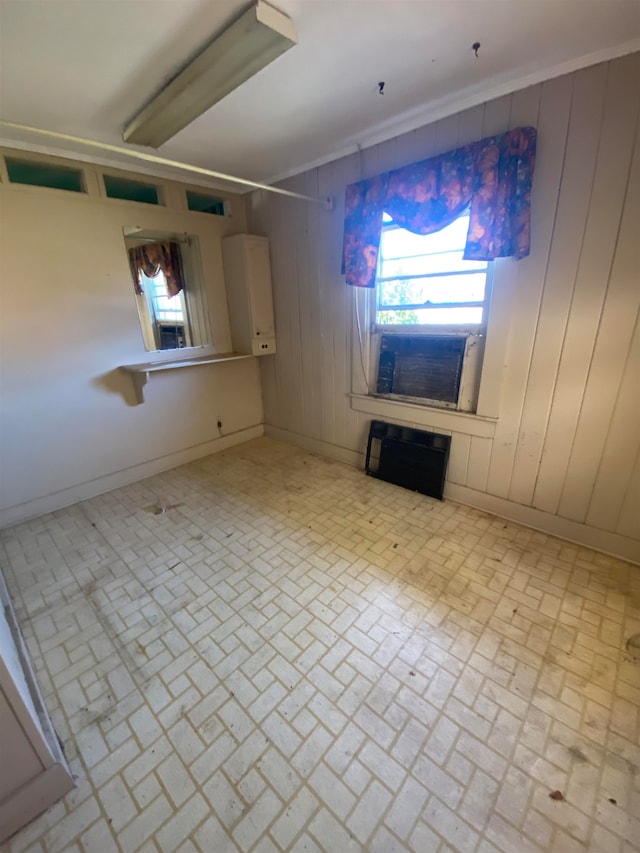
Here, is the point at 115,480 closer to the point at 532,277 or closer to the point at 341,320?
the point at 341,320

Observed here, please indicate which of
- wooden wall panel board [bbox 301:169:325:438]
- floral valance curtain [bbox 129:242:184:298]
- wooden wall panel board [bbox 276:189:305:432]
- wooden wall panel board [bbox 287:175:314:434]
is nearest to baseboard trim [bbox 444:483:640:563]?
wooden wall panel board [bbox 301:169:325:438]

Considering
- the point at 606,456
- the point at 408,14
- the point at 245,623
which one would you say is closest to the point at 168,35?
the point at 408,14

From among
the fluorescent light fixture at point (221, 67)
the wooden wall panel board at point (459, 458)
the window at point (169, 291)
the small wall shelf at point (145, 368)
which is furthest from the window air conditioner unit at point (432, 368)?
the window at point (169, 291)

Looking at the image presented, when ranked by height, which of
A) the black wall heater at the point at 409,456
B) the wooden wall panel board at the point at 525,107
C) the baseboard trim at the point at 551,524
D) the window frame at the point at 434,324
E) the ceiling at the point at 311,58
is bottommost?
the baseboard trim at the point at 551,524

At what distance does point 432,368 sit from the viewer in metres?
2.57

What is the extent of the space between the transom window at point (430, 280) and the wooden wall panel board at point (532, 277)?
0.24 m

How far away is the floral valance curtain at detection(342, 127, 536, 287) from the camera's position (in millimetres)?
1901

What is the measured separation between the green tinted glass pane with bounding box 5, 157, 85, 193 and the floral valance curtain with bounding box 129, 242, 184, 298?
1.72 feet

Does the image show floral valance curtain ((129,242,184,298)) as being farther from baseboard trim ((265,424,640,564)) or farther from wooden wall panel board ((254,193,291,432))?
baseboard trim ((265,424,640,564))

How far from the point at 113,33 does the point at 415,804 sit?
119 inches

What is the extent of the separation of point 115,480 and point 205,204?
2.81 meters

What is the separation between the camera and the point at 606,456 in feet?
6.55

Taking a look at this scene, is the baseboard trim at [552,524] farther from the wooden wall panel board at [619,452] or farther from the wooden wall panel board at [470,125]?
the wooden wall panel board at [470,125]

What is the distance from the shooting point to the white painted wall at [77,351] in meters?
2.38
